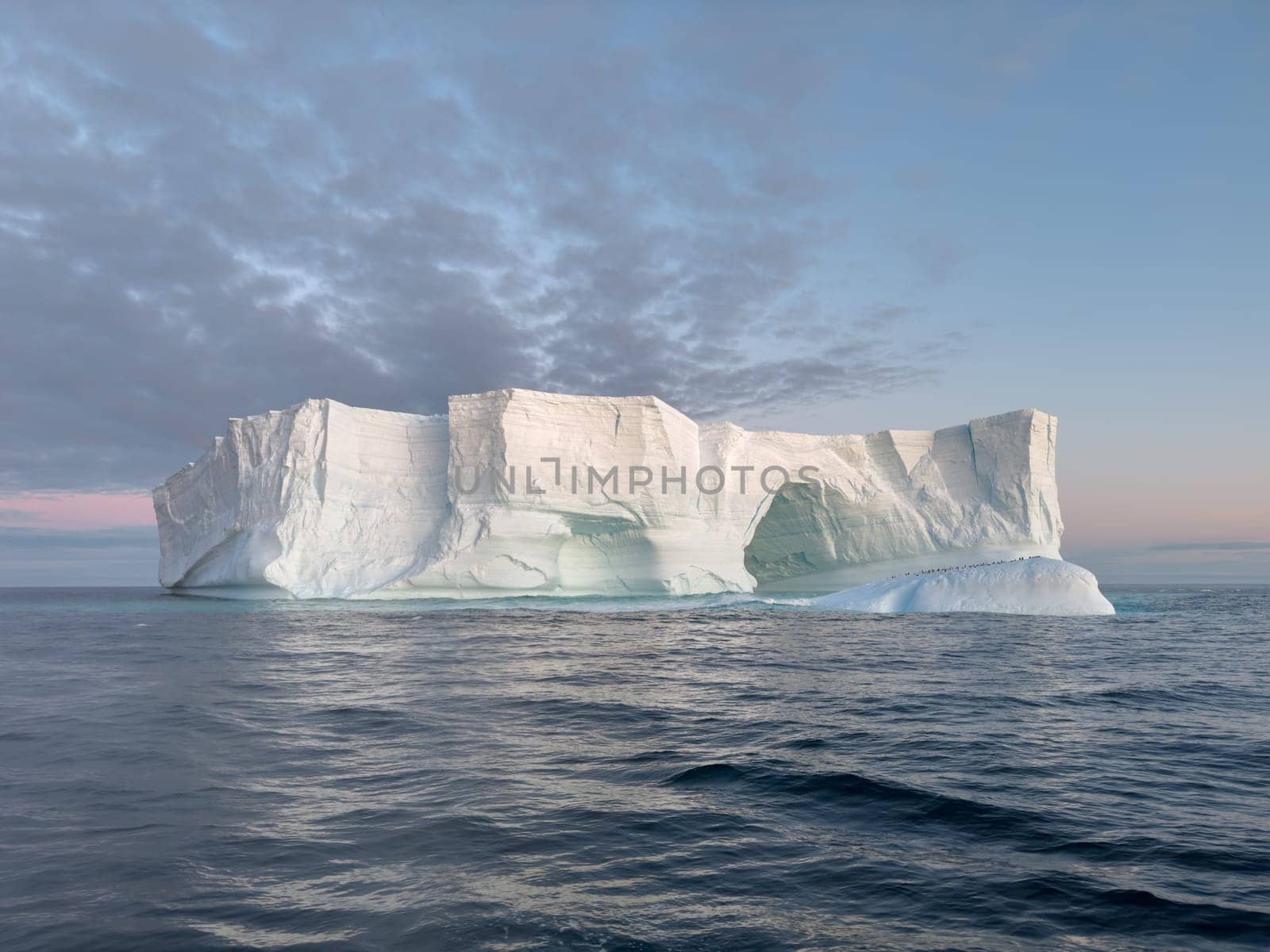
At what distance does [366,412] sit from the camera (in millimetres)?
32062

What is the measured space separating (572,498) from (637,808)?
2505cm

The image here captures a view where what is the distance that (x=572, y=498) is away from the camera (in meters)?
29.7

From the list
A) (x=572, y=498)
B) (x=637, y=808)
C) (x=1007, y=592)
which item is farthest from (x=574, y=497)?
(x=637, y=808)

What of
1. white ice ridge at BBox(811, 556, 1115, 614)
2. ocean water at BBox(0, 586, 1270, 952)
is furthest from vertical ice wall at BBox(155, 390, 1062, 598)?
ocean water at BBox(0, 586, 1270, 952)

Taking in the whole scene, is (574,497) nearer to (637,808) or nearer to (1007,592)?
(1007,592)

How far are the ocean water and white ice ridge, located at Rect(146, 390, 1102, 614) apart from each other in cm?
1876

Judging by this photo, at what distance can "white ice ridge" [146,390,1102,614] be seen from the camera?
97.0 feet

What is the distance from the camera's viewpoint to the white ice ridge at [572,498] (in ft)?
97.0

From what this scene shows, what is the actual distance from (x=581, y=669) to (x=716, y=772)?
224 inches

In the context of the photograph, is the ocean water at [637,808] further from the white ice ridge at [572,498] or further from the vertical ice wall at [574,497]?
the vertical ice wall at [574,497]

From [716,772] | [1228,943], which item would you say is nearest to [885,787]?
[716,772]

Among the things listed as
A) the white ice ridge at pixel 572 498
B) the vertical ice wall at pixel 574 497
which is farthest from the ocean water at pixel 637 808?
the vertical ice wall at pixel 574 497

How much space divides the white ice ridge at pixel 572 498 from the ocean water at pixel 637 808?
61.6ft

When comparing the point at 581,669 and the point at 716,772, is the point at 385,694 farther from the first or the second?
the point at 716,772
